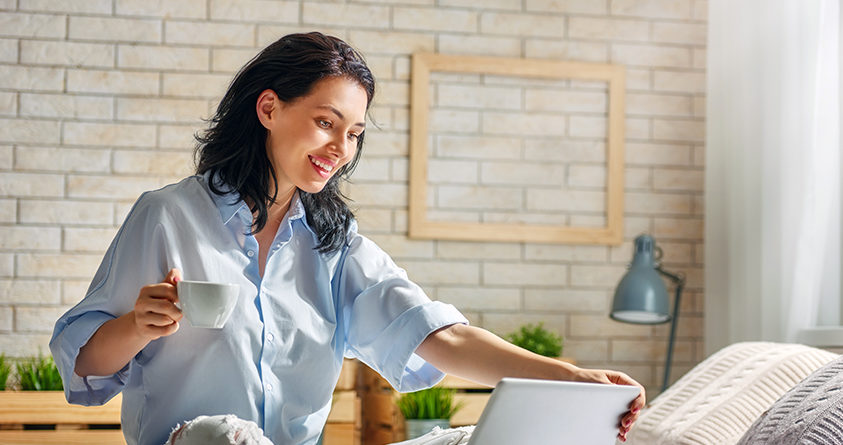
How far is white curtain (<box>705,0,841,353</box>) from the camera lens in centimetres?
290

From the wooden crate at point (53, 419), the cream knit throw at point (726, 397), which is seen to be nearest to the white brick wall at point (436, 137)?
the wooden crate at point (53, 419)

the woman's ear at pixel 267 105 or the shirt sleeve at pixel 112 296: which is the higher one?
the woman's ear at pixel 267 105

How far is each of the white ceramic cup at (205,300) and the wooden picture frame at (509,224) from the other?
2.35m

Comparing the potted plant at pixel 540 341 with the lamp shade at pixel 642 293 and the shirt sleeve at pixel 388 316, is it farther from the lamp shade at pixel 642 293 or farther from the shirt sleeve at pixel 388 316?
the shirt sleeve at pixel 388 316

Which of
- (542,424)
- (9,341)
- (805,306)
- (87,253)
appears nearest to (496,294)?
(805,306)

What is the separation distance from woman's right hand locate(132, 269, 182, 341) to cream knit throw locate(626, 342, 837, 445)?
1.03 m

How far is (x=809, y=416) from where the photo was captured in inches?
50.7

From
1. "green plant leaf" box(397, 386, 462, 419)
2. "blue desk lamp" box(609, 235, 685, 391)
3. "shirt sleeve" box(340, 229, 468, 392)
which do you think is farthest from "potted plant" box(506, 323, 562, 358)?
"shirt sleeve" box(340, 229, 468, 392)

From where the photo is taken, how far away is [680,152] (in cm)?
381

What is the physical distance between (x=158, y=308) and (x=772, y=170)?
2.49m

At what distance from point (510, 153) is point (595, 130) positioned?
0.36 metres

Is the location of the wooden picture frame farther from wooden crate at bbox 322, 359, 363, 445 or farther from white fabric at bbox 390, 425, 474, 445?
white fabric at bbox 390, 425, 474, 445

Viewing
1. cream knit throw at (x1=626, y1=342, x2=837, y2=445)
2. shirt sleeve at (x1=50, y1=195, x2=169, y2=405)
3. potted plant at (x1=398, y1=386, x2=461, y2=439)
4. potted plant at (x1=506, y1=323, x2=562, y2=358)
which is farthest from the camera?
potted plant at (x1=506, y1=323, x2=562, y2=358)

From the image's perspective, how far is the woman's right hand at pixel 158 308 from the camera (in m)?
1.29
